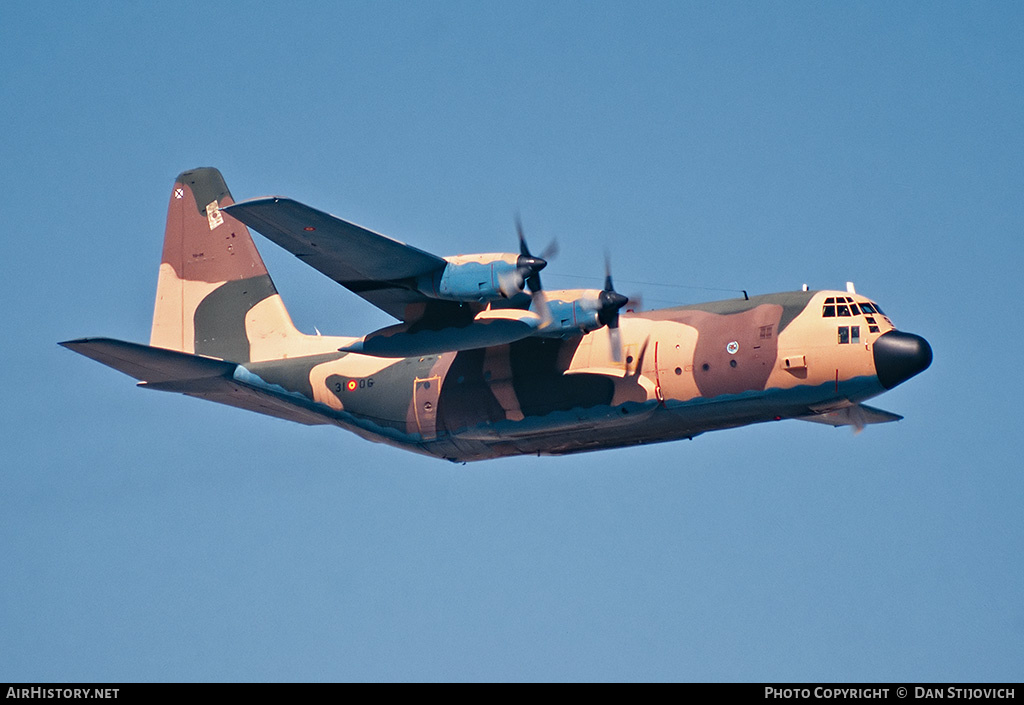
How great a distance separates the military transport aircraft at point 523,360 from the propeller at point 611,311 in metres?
0.03

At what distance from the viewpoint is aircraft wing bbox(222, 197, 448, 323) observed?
21984 mm

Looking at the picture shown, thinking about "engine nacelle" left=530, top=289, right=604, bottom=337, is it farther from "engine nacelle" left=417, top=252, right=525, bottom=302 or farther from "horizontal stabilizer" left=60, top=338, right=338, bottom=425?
"horizontal stabilizer" left=60, top=338, right=338, bottom=425

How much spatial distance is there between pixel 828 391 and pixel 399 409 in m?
8.27

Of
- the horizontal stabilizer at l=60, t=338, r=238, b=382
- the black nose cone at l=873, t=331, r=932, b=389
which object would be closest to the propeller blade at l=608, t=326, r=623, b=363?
the black nose cone at l=873, t=331, r=932, b=389

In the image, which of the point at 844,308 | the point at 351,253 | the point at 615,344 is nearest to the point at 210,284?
→ the point at 351,253

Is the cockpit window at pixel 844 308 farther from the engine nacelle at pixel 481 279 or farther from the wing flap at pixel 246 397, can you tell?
the wing flap at pixel 246 397

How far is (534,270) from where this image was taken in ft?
75.9

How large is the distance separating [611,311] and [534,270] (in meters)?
1.85

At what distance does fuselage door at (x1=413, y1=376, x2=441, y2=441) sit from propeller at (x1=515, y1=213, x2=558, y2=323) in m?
3.08

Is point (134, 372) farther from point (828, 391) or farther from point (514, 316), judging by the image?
point (828, 391)

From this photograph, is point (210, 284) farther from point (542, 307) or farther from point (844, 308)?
point (844, 308)

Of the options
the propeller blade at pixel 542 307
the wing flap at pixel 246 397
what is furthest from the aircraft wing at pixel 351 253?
the wing flap at pixel 246 397

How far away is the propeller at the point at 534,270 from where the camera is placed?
75.5 feet
